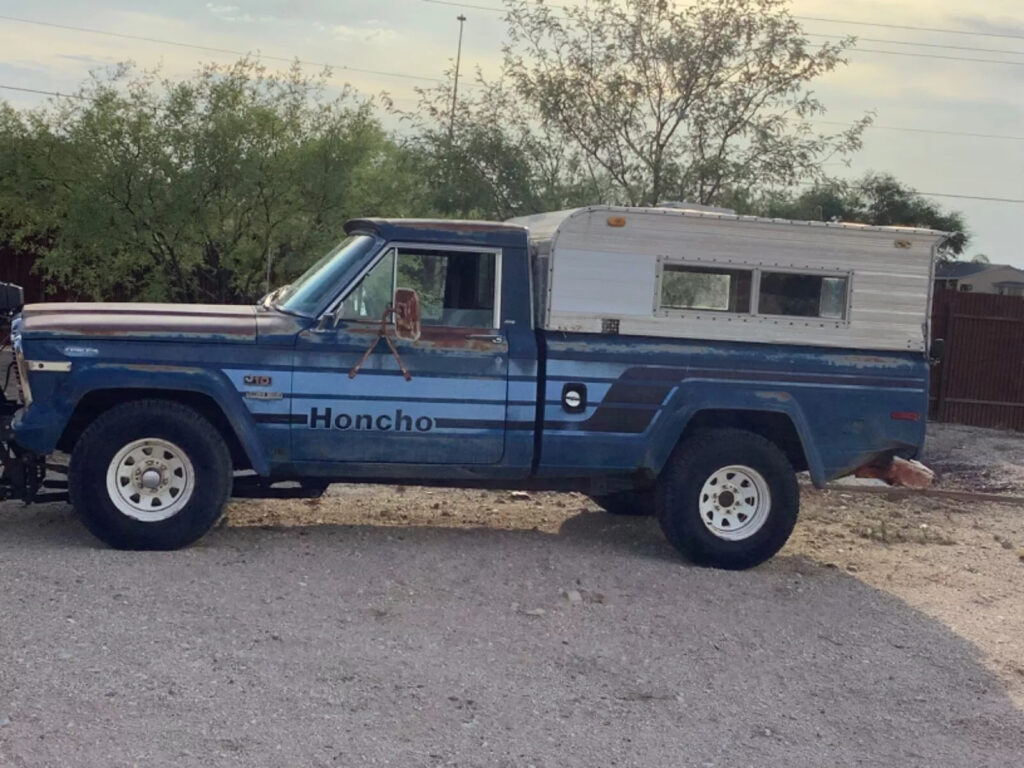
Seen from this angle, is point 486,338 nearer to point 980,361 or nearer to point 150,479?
point 150,479

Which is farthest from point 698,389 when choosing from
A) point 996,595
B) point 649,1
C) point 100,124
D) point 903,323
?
point 100,124

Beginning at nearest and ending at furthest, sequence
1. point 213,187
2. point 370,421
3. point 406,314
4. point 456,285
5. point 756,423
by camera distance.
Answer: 1. point 406,314
2. point 370,421
3. point 456,285
4. point 756,423
5. point 213,187

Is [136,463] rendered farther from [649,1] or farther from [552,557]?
[649,1]

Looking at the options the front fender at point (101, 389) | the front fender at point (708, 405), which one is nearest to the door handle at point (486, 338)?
the front fender at point (708, 405)

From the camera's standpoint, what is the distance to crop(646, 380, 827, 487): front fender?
8156 millimetres

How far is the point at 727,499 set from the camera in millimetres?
8320

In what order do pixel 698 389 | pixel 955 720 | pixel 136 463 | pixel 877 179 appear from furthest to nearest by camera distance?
pixel 877 179, pixel 698 389, pixel 136 463, pixel 955 720

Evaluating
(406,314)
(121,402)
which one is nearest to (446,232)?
(406,314)

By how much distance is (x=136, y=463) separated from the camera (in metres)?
7.63

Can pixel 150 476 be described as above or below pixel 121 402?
below

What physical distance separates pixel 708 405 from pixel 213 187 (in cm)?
908

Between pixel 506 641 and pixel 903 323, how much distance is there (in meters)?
3.58

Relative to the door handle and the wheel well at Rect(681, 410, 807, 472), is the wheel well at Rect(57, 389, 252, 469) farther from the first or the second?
the wheel well at Rect(681, 410, 807, 472)

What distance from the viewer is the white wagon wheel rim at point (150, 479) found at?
7.57 m
